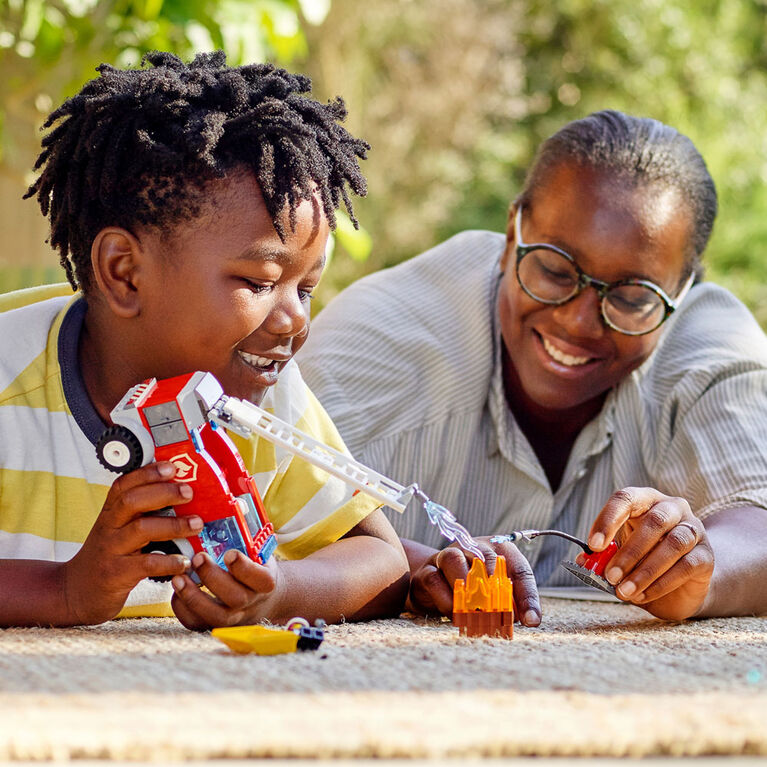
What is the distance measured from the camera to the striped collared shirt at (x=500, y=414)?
2332 millimetres

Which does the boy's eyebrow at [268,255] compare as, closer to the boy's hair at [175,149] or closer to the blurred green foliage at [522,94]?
the boy's hair at [175,149]

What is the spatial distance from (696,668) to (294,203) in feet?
2.71

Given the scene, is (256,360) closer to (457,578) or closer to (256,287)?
(256,287)

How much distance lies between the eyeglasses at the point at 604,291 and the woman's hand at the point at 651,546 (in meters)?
0.60

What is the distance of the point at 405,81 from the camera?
10.0 m

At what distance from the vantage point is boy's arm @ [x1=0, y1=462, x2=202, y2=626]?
1.41 metres

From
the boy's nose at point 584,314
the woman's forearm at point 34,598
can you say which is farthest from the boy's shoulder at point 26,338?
the boy's nose at point 584,314

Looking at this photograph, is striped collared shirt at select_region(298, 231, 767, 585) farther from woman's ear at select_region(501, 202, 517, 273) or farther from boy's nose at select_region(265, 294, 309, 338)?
boy's nose at select_region(265, 294, 309, 338)

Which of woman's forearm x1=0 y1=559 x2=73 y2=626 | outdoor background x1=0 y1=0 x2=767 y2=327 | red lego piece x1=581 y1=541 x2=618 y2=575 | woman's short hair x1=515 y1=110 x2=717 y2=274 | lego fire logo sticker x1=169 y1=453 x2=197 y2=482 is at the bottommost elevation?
woman's forearm x1=0 y1=559 x2=73 y2=626

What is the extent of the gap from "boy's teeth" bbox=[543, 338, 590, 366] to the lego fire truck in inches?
36.6

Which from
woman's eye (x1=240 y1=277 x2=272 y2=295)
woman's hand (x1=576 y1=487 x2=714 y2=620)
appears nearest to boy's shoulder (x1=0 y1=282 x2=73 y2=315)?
woman's eye (x1=240 y1=277 x2=272 y2=295)

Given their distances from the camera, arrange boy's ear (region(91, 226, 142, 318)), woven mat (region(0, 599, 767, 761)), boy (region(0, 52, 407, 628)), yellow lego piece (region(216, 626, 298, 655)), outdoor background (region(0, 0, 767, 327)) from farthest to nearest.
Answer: outdoor background (region(0, 0, 767, 327))
boy's ear (region(91, 226, 142, 318))
boy (region(0, 52, 407, 628))
yellow lego piece (region(216, 626, 298, 655))
woven mat (region(0, 599, 767, 761))

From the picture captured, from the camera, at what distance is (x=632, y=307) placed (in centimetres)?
227

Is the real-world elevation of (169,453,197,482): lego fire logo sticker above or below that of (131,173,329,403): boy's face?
below
